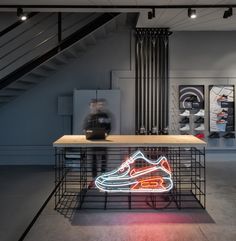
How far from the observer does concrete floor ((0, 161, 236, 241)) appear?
3812 mm

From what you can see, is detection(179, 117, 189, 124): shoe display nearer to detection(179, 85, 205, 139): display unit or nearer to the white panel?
detection(179, 85, 205, 139): display unit

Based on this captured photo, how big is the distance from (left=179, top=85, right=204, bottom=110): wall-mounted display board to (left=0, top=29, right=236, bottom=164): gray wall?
0.17m

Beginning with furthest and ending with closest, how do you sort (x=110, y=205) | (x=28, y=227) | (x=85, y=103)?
(x=85, y=103), (x=110, y=205), (x=28, y=227)

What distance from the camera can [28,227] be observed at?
404cm

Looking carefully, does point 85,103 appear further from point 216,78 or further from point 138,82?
point 216,78

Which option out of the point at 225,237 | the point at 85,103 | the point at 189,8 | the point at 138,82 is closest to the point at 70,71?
the point at 85,103

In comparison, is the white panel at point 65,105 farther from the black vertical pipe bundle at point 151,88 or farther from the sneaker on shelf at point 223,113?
the sneaker on shelf at point 223,113

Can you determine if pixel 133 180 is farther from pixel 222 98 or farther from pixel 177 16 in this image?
pixel 222 98

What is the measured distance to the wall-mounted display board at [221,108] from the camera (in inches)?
323

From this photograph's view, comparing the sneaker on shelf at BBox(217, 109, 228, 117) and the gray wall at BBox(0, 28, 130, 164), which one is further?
the sneaker on shelf at BBox(217, 109, 228, 117)

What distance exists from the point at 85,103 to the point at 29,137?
1.68 m

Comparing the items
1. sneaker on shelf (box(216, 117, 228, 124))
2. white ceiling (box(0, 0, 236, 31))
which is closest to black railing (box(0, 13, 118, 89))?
white ceiling (box(0, 0, 236, 31))

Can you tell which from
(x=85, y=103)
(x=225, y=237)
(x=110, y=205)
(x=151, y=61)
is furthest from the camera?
(x=151, y=61)

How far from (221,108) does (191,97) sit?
0.76m
